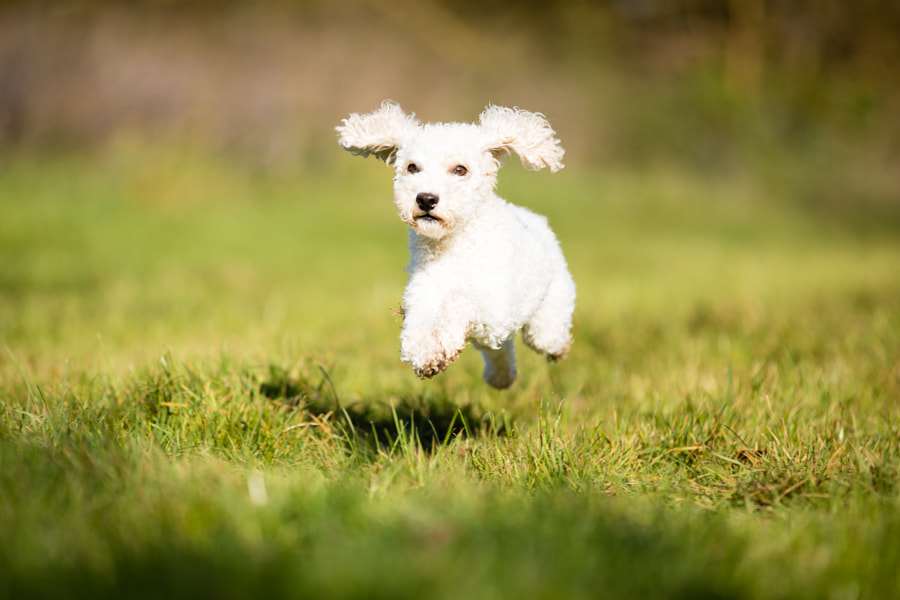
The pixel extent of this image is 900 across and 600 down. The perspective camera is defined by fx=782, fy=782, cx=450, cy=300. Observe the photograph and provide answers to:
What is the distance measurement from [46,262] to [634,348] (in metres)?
5.46

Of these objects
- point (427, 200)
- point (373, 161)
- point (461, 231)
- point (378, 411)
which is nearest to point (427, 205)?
point (427, 200)

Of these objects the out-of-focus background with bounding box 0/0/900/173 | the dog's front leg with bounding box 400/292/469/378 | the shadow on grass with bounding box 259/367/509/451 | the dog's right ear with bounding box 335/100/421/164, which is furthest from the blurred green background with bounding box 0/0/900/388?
the dog's front leg with bounding box 400/292/469/378

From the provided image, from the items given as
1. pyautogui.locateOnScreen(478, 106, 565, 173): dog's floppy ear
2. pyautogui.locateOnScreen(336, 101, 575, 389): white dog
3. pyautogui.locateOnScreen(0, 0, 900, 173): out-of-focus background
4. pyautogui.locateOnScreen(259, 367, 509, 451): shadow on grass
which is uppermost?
pyautogui.locateOnScreen(0, 0, 900, 173): out-of-focus background

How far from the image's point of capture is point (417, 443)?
3230 millimetres

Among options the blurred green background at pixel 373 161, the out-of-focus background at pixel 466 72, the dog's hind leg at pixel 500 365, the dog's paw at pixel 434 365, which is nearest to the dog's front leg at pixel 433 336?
the dog's paw at pixel 434 365

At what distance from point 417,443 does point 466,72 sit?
12.5 metres

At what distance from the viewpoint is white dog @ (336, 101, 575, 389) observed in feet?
8.70

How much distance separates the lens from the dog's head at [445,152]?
2686 millimetres

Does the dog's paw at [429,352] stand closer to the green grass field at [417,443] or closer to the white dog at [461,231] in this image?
the white dog at [461,231]

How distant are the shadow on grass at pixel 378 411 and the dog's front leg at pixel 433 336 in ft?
2.24

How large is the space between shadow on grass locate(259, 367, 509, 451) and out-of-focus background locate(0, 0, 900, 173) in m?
9.02

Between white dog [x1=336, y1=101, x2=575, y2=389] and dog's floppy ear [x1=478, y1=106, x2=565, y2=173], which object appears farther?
dog's floppy ear [x1=478, y1=106, x2=565, y2=173]

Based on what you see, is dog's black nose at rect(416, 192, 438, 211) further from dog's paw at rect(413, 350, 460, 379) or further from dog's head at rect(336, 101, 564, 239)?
dog's paw at rect(413, 350, 460, 379)

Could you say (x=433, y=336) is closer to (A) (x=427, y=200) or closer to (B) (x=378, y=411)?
(A) (x=427, y=200)
